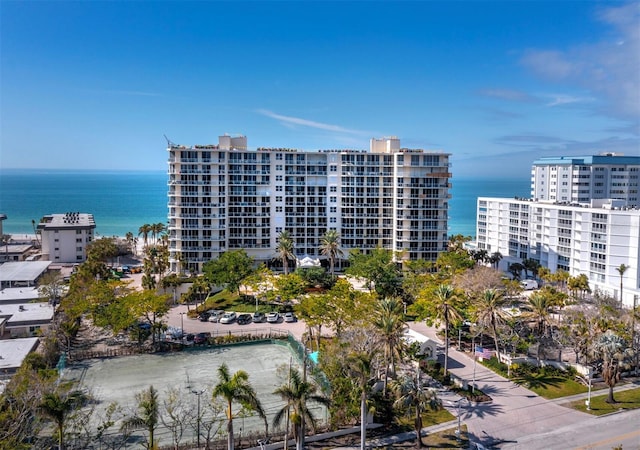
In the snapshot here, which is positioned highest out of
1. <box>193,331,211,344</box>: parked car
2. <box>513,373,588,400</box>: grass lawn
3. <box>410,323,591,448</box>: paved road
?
<box>193,331,211,344</box>: parked car

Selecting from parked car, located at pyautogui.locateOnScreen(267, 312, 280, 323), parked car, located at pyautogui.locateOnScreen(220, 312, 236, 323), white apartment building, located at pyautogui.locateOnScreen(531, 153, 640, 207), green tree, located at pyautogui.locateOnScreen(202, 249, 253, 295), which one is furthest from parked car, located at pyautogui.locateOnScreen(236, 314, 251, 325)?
white apartment building, located at pyautogui.locateOnScreen(531, 153, 640, 207)

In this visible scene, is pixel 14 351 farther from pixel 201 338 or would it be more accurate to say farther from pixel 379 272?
pixel 379 272

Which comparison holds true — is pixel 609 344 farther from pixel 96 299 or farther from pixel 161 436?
pixel 96 299

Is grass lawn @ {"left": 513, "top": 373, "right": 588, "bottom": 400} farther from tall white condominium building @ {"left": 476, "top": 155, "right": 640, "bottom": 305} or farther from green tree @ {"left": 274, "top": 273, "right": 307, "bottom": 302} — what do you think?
tall white condominium building @ {"left": 476, "top": 155, "right": 640, "bottom": 305}

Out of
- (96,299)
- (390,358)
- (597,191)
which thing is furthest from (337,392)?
(597,191)

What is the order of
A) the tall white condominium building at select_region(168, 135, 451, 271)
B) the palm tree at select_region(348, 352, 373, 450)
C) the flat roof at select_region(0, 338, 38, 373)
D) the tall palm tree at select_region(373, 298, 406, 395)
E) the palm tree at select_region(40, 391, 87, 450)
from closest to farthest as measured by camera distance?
the palm tree at select_region(40, 391, 87, 450) → the palm tree at select_region(348, 352, 373, 450) → the tall palm tree at select_region(373, 298, 406, 395) → the flat roof at select_region(0, 338, 38, 373) → the tall white condominium building at select_region(168, 135, 451, 271)

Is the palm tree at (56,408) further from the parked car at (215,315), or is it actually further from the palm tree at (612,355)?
the palm tree at (612,355)

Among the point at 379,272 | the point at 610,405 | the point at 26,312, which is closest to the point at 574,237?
the point at 379,272
